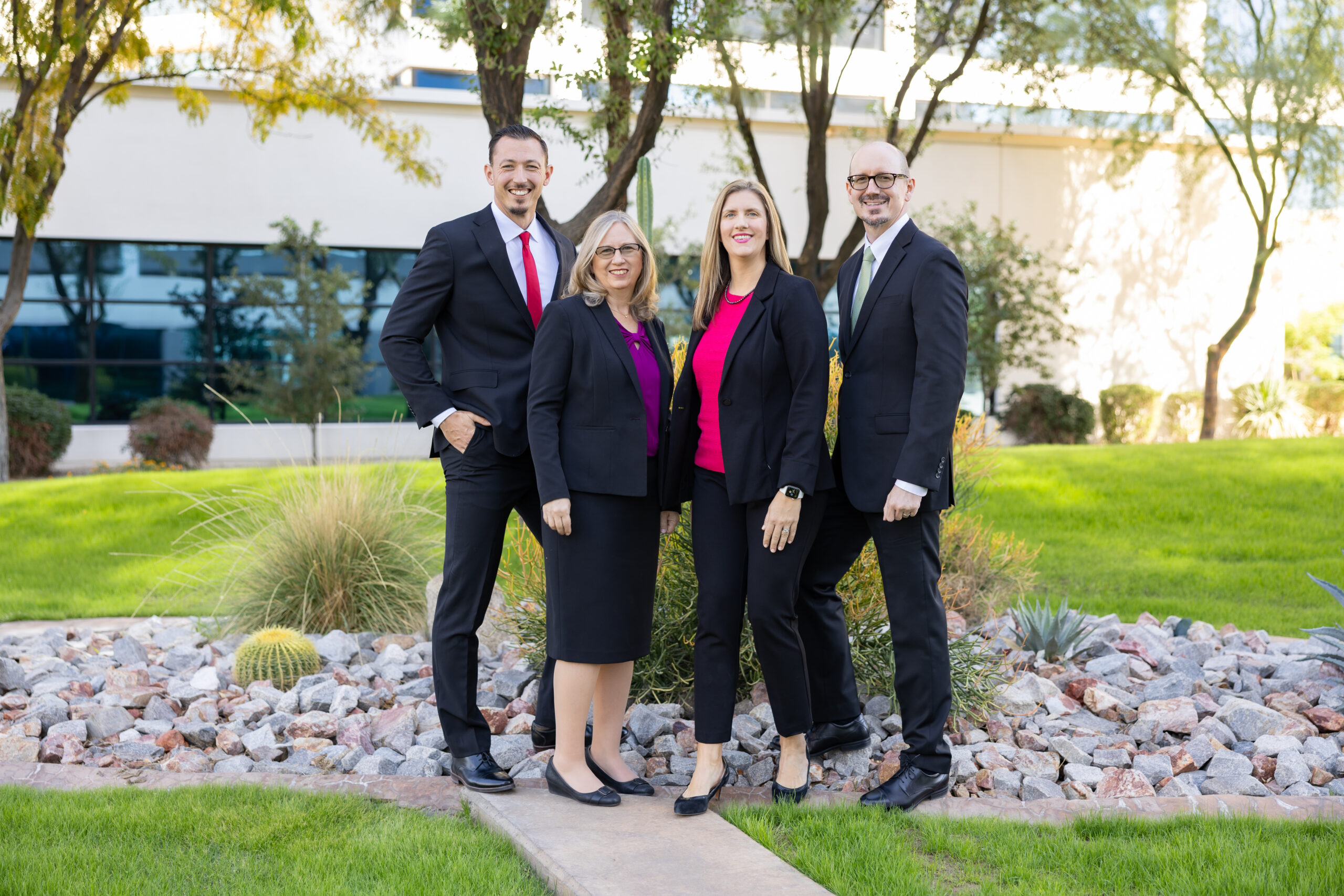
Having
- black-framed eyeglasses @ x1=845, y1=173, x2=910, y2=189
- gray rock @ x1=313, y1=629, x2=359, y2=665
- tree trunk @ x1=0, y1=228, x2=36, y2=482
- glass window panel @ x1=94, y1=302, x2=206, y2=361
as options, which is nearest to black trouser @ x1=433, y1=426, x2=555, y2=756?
black-framed eyeglasses @ x1=845, y1=173, x2=910, y2=189

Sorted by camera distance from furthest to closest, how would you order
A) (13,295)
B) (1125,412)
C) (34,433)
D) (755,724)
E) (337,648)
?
(1125,412), (34,433), (13,295), (337,648), (755,724)

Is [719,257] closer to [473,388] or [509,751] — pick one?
[473,388]

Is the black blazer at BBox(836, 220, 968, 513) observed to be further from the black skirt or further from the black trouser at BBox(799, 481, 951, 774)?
the black skirt

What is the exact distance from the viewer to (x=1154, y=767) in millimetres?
3951

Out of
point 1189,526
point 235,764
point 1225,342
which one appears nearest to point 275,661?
A: point 235,764

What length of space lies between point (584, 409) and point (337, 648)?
2911 millimetres

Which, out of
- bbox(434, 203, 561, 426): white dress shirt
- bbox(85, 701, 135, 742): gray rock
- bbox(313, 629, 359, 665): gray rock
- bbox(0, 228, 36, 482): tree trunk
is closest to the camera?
bbox(434, 203, 561, 426): white dress shirt

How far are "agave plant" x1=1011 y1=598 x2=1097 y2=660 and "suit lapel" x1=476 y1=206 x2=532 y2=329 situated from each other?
10.1 feet

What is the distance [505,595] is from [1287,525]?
7.11 meters

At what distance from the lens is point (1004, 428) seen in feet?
66.3

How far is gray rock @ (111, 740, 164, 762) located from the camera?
13.9 ft

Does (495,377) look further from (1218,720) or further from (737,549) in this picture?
(1218,720)

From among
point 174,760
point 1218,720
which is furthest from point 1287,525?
point 174,760

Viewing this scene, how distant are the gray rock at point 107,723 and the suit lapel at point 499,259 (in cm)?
253
